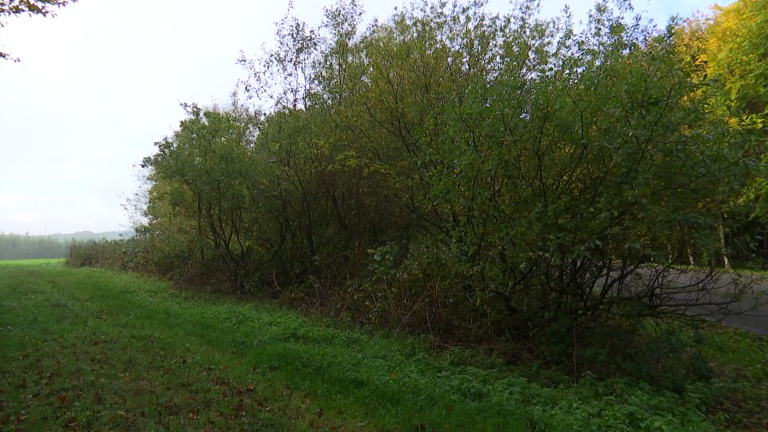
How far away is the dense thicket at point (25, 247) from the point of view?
248ft

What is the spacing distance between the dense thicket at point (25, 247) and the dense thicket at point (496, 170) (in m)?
78.4

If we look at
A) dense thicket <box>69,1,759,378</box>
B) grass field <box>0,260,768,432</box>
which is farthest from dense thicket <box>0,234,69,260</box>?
grass field <box>0,260,768,432</box>

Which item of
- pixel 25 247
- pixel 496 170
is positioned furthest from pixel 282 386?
pixel 25 247

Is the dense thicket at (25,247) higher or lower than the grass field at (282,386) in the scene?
higher

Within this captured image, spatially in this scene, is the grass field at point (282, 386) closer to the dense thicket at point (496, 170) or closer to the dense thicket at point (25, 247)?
the dense thicket at point (496, 170)

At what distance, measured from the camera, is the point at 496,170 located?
7648 mm

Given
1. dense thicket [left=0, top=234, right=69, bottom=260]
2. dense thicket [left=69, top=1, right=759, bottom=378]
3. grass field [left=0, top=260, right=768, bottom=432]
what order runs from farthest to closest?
dense thicket [left=0, top=234, right=69, bottom=260], dense thicket [left=69, top=1, right=759, bottom=378], grass field [left=0, top=260, right=768, bottom=432]

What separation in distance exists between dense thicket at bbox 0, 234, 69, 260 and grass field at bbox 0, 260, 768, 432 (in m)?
82.1

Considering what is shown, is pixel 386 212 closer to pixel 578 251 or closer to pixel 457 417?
pixel 578 251

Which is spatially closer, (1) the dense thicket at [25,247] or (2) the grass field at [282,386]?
(2) the grass field at [282,386]

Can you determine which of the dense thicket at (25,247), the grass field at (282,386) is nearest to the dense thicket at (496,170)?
the grass field at (282,386)

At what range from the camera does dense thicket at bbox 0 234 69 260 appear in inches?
2975

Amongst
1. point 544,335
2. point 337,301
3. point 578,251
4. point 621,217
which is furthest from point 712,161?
point 337,301

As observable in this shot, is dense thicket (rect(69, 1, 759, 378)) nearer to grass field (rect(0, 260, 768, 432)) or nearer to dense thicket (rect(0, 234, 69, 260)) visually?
grass field (rect(0, 260, 768, 432))
